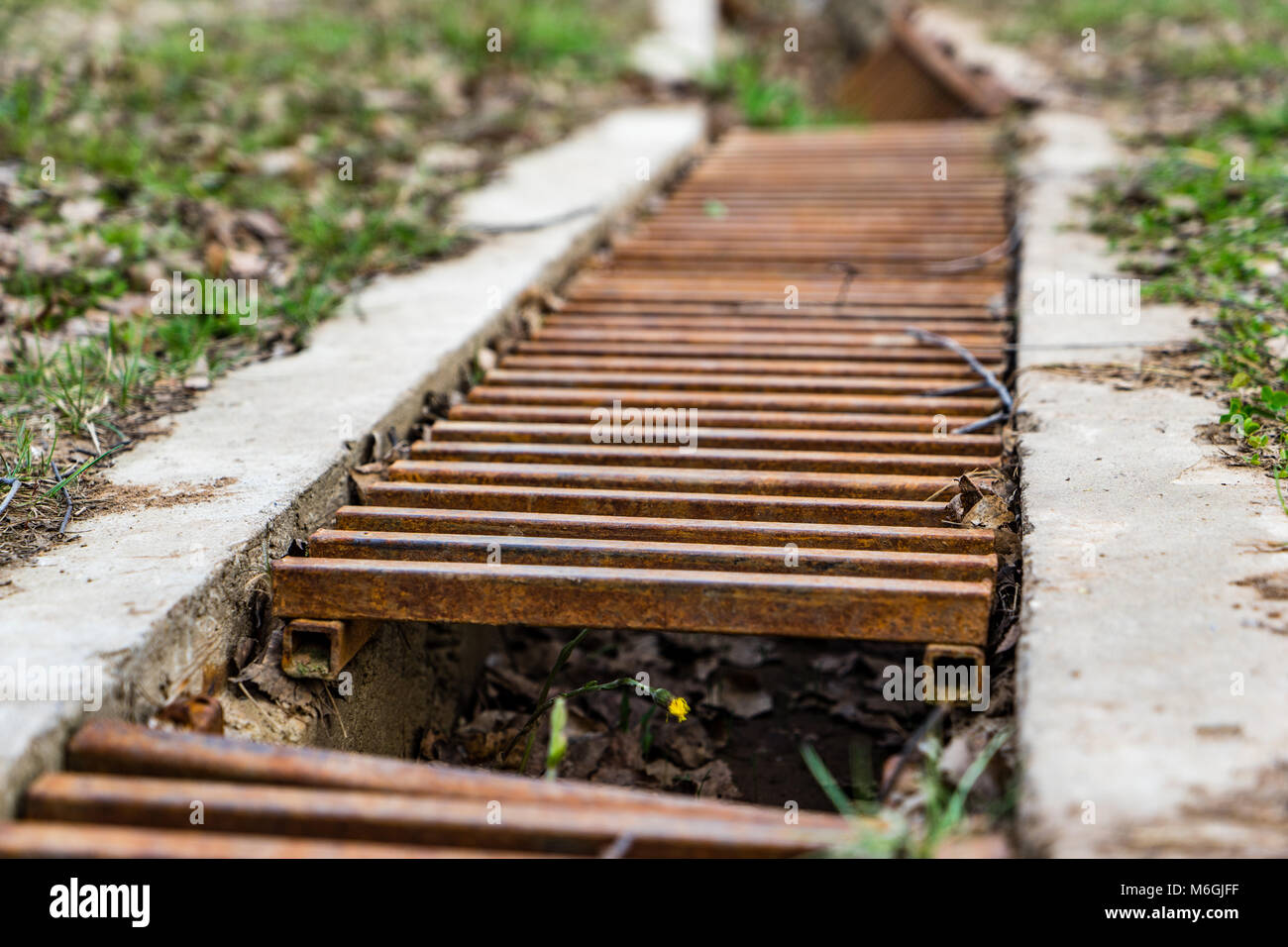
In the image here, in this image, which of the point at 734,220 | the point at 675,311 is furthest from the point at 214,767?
the point at 734,220

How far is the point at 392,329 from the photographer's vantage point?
2.61 meters

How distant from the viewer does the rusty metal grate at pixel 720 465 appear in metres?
1.56

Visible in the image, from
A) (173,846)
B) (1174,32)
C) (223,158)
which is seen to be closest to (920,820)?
(173,846)

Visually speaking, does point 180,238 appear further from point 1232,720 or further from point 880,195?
point 1232,720

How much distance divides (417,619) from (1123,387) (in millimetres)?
1400

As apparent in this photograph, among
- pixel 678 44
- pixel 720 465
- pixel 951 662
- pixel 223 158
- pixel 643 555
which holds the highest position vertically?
pixel 678 44

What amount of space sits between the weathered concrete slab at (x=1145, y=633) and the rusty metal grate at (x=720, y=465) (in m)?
0.14

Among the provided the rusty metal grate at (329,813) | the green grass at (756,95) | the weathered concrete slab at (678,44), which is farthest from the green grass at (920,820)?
the weathered concrete slab at (678,44)

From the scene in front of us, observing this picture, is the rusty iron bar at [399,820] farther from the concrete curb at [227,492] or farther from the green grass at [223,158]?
the green grass at [223,158]

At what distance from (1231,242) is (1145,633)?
1890mm

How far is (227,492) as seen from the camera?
5.84ft

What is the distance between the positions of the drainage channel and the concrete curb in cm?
7

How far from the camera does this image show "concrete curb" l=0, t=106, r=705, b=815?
134cm

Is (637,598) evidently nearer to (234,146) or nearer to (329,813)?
(329,813)
